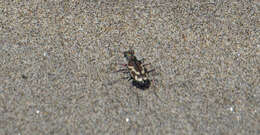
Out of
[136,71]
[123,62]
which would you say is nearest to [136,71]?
[136,71]

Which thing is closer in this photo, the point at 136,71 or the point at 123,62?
the point at 136,71

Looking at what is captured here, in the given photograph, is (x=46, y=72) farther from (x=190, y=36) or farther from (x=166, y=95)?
(x=190, y=36)

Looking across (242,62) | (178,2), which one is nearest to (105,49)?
(178,2)

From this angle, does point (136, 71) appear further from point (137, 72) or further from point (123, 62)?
point (123, 62)
